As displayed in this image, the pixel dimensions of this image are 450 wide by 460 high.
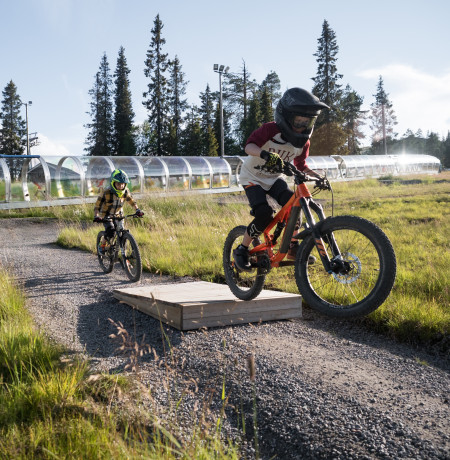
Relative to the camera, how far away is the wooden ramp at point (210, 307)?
14.9 feet

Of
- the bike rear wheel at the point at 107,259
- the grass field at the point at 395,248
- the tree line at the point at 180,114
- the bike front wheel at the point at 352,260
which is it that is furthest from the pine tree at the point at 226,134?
the bike front wheel at the point at 352,260

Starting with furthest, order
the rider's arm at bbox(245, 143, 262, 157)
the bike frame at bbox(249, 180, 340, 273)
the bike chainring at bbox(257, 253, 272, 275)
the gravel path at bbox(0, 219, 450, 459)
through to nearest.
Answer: the bike chainring at bbox(257, 253, 272, 275), the rider's arm at bbox(245, 143, 262, 157), the bike frame at bbox(249, 180, 340, 273), the gravel path at bbox(0, 219, 450, 459)

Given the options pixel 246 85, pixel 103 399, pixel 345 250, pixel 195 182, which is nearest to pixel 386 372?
pixel 345 250

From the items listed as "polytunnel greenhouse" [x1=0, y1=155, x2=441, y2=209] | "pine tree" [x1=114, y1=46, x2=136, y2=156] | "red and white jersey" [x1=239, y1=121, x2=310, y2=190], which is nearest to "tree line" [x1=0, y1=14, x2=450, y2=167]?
"pine tree" [x1=114, y1=46, x2=136, y2=156]

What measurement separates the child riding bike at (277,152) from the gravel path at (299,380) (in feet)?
2.66

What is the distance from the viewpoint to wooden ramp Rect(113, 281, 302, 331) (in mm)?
4547

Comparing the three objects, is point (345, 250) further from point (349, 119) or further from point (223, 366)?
point (349, 119)

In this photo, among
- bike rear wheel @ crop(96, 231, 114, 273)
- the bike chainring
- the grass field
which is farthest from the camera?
bike rear wheel @ crop(96, 231, 114, 273)

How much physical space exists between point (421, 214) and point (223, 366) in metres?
10.1

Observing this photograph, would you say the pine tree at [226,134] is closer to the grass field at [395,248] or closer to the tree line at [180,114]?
the tree line at [180,114]

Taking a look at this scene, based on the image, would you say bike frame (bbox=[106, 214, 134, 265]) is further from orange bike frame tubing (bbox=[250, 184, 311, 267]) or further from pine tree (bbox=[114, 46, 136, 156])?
pine tree (bbox=[114, 46, 136, 156])

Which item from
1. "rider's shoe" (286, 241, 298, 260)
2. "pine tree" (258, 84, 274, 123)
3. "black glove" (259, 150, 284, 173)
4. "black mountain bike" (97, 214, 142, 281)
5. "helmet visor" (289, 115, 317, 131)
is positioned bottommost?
"black mountain bike" (97, 214, 142, 281)

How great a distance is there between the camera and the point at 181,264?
7.83m

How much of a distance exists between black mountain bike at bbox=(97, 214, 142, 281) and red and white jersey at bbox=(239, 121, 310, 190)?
10.0 feet
